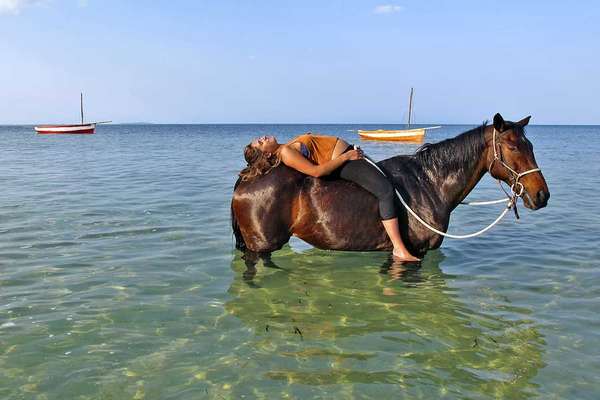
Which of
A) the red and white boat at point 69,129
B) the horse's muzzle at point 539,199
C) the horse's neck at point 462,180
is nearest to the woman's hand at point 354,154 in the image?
the horse's neck at point 462,180

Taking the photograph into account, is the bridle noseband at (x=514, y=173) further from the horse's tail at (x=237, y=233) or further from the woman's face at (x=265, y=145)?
the horse's tail at (x=237, y=233)

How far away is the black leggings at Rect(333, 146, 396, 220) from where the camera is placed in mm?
5980

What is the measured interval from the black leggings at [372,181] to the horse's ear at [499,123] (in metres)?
1.42

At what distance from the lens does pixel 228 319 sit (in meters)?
5.07

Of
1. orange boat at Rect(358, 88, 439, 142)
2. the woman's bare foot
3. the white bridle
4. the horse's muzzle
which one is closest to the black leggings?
the woman's bare foot

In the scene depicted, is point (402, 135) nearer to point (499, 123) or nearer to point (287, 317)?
point (499, 123)

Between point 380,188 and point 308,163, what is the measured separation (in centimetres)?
94

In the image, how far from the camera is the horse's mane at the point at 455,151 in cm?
625

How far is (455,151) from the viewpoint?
636cm

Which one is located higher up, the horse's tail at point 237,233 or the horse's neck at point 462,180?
the horse's neck at point 462,180

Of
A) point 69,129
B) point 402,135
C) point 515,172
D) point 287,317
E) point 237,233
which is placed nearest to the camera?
point 287,317

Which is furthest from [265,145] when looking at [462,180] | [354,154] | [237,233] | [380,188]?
[462,180]

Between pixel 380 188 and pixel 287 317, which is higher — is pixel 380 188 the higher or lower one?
the higher one

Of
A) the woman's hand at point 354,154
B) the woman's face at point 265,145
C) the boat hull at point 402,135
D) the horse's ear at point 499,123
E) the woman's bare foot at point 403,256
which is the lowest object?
the woman's bare foot at point 403,256
